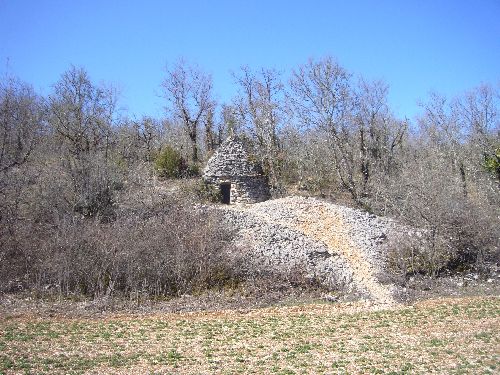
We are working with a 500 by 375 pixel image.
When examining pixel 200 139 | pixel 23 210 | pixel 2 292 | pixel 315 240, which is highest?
pixel 200 139

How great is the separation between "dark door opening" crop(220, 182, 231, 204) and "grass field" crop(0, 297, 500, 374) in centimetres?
1332

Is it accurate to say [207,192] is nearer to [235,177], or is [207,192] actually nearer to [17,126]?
[235,177]

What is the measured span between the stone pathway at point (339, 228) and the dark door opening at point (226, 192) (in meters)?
2.33

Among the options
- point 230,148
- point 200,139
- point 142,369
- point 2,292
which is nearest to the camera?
point 142,369

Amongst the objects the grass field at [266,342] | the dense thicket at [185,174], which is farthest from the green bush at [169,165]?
the grass field at [266,342]

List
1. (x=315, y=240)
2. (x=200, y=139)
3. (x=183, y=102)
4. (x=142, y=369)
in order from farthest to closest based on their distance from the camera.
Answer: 1. (x=200, y=139)
2. (x=183, y=102)
3. (x=315, y=240)
4. (x=142, y=369)

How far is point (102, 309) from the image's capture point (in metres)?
14.6

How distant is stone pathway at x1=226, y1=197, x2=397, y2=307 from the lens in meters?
17.2

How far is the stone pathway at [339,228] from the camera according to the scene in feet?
56.3

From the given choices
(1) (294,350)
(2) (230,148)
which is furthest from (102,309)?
(2) (230,148)

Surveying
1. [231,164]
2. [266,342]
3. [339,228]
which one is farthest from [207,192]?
[266,342]

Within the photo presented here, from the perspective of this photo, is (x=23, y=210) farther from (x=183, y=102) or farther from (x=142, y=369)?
(x=183, y=102)

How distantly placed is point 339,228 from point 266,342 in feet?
36.5

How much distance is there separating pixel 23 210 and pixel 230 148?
467 inches
